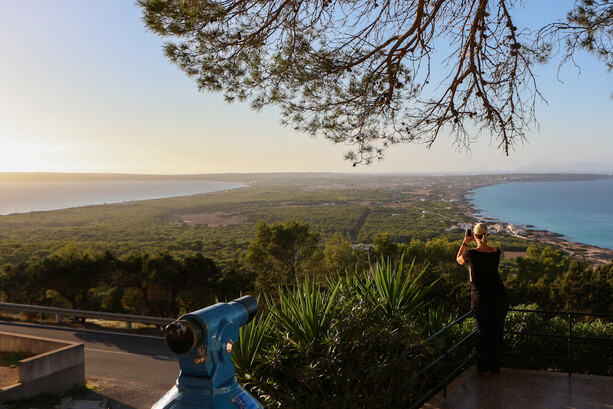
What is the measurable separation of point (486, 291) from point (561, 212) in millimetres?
136896

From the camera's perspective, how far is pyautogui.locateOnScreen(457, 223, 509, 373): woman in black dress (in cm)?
428

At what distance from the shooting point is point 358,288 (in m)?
4.65

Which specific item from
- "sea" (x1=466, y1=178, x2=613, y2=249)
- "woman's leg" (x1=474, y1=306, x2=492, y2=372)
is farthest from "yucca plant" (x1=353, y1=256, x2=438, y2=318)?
"sea" (x1=466, y1=178, x2=613, y2=249)

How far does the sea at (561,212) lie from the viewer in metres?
87.4

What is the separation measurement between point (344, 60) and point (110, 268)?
20494 millimetres

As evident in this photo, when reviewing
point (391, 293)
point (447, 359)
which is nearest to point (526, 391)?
point (447, 359)

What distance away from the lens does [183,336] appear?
43.4 inches

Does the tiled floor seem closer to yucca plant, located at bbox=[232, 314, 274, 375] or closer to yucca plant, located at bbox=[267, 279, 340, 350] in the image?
yucca plant, located at bbox=[267, 279, 340, 350]

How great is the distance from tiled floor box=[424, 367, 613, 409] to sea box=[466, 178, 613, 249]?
7225cm

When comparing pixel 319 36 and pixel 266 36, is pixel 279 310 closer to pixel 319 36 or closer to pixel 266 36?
pixel 266 36

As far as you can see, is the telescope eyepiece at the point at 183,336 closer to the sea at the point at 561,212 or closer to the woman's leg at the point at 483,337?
the woman's leg at the point at 483,337

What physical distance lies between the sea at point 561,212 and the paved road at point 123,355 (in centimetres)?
6803

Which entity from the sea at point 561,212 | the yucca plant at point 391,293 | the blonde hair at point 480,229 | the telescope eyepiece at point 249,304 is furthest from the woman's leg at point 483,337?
the sea at point 561,212

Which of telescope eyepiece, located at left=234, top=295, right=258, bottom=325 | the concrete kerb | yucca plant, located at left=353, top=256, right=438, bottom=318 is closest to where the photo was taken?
telescope eyepiece, located at left=234, top=295, right=258, bottom=325
